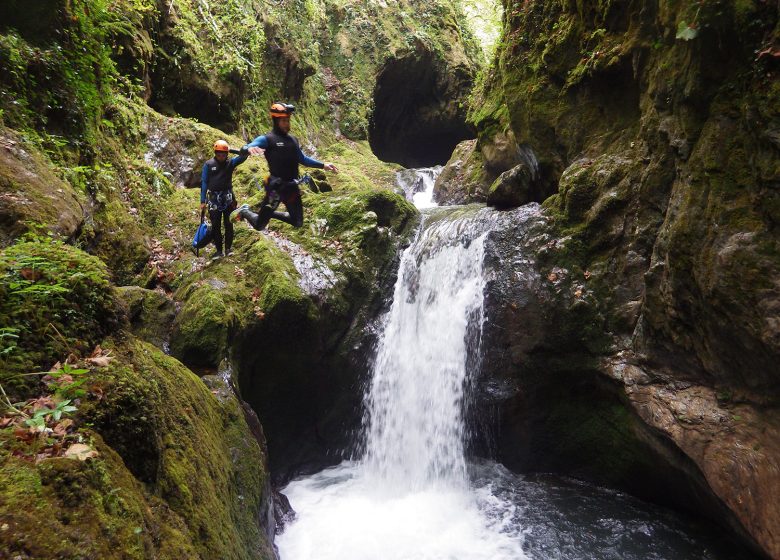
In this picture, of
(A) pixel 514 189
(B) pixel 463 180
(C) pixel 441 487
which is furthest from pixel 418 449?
(B) pixel 463 180

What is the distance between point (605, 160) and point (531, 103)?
7.23 ft

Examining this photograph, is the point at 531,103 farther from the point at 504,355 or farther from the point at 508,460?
the point at 508,460

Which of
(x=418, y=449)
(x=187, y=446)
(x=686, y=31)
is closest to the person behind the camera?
(x=187, y=446)

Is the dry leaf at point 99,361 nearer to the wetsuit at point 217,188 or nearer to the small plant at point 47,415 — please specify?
the small plant at point 47,415

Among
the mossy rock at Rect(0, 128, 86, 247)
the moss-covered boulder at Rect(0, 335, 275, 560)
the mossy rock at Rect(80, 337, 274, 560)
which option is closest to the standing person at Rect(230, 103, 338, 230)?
the mossy rock at Rect(0, 128, 86, 247)

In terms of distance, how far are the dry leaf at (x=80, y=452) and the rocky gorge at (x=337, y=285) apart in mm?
12

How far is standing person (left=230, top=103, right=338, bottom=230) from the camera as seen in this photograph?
589 centimetres

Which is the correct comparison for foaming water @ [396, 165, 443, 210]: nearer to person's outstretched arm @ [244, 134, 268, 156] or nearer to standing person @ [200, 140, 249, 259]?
standing person @ [200, 140, 249, 259]

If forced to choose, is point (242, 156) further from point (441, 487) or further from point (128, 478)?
point (441, 487)

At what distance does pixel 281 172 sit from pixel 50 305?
4.05 metres

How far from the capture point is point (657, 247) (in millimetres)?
5828

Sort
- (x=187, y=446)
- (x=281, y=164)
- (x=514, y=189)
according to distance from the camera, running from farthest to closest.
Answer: (x=514, y=189) < (x=281, y=164) < (x=187, y=446)

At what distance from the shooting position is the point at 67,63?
240 inches

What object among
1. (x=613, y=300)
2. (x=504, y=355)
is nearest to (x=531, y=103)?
(x=613, y=300)
